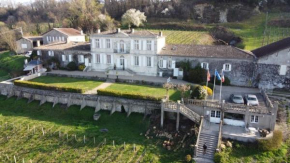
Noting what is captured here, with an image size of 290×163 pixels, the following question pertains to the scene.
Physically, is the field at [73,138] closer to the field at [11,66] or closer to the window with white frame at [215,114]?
the window with white frame at [215,114]

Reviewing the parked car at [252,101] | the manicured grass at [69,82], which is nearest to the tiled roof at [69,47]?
the manicured grass at [69,82]

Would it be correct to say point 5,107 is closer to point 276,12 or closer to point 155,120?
point 155,120

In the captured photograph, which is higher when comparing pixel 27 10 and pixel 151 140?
pixel 27 10

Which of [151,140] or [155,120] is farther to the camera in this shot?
[155,120]

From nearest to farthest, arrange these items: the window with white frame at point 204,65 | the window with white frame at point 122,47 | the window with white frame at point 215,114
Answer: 1. the window with white frame at point 215,114
2. the window with white frame at point 204,65
3. the window with white frame at point 122,47

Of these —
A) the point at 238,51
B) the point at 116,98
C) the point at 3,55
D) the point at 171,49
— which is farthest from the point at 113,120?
the point at 3,55

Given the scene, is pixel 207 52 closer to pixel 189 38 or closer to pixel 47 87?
pixel 47 87
